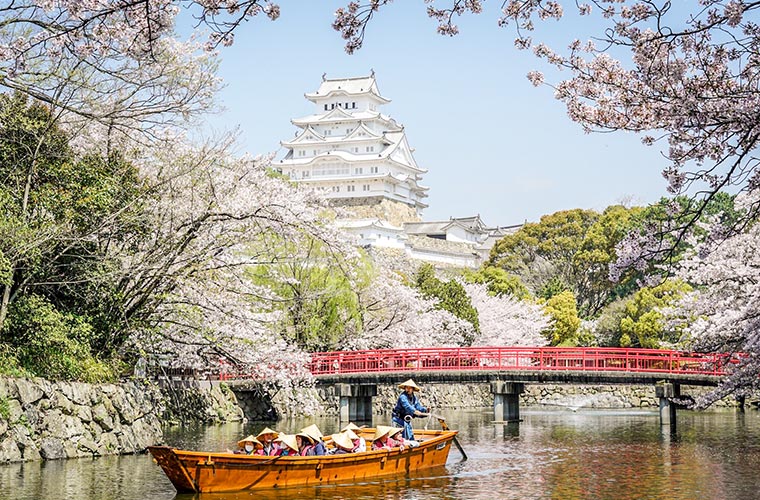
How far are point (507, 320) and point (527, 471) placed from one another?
92.9ft

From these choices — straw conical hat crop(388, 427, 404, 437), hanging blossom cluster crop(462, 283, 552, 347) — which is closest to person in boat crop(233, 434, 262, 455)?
straw conical hat crop(388, 427, 404, 437)

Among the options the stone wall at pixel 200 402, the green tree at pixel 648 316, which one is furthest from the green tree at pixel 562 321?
the stone wall at pixel 200 402

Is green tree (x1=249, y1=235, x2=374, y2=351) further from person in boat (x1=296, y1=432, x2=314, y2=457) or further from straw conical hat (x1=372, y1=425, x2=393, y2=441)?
person in boat (x1=296, y1=432, x2=314, y2=457)

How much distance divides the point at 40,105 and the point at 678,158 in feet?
41.1

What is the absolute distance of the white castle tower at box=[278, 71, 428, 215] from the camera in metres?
78.3

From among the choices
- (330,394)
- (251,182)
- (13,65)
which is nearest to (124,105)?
(13,65)

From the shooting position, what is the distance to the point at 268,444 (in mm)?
15117

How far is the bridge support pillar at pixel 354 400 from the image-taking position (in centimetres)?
3159

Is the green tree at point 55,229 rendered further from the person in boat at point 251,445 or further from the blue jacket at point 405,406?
the blue jacket at point 405,406

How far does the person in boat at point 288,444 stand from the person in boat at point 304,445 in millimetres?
88

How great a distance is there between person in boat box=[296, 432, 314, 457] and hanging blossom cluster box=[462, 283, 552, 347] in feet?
96.6

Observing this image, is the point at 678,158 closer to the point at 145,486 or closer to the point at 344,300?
the point at 145,486

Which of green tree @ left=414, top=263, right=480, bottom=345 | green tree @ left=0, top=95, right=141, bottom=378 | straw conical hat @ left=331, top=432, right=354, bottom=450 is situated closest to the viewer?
straw conical hat @ left=331, top=432, right=354, bottom=450

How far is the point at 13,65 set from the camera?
1454cm
